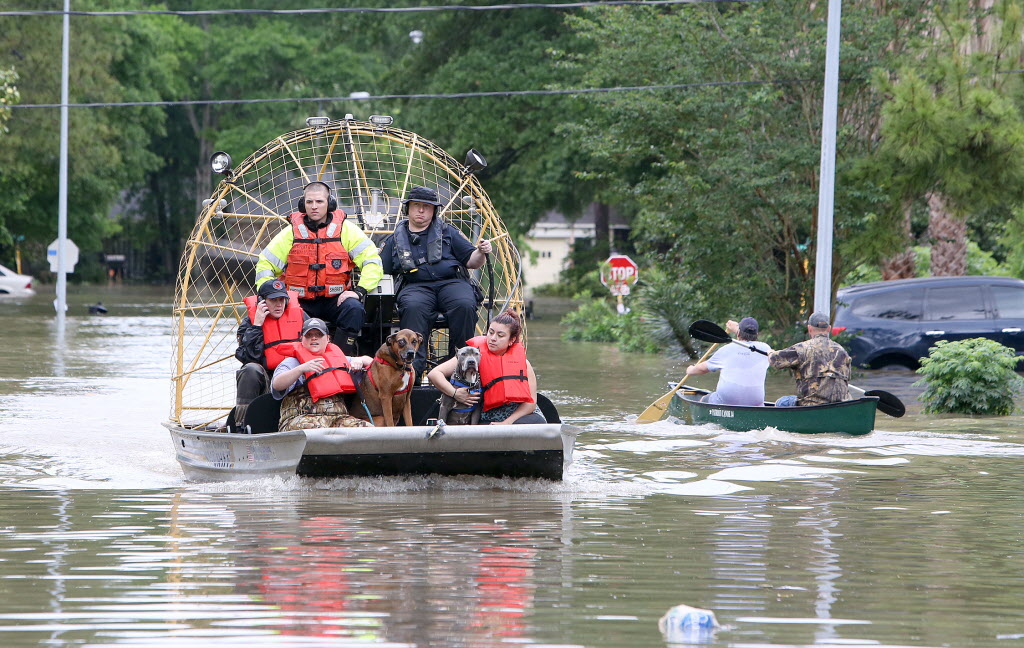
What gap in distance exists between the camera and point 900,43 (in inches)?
855

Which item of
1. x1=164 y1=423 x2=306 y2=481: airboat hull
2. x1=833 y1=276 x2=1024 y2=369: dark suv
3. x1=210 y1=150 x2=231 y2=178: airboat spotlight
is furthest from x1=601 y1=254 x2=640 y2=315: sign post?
x1=164 y1=423 x2=306 y2=481: airboat hull

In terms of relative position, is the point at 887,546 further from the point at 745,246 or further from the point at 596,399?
the point at 745,246

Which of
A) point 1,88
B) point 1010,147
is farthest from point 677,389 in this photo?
point 1,88

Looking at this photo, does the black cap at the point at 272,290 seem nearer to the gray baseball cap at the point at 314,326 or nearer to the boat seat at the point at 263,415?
the gray baseball cap at the point at 314,326

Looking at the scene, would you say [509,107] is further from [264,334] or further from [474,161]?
[264,334]

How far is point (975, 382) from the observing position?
1675 cm

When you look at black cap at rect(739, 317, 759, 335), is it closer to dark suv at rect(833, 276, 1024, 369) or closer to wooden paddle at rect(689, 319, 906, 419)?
wooden paddle at rect(689, 319, 906, 419)

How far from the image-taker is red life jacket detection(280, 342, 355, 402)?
34.6 ft

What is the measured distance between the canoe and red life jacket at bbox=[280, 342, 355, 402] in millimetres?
5036

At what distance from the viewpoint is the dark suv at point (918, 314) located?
70.8ft

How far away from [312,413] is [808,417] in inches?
220

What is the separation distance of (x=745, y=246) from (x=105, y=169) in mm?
33509

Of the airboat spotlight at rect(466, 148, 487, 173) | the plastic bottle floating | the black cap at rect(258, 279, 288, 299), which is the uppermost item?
the airboat spotlight at rect(466, 148, 487, 173)

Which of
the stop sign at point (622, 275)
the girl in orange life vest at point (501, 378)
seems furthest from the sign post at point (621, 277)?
the girl in orange life vest at point (501, 378)
